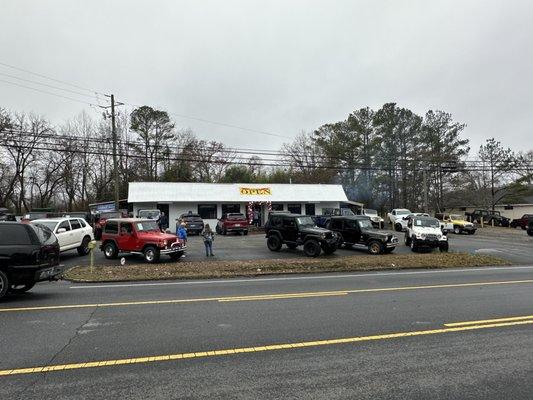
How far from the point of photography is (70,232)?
63.1 feet

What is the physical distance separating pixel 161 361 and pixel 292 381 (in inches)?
67.1

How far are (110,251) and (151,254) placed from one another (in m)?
2.29

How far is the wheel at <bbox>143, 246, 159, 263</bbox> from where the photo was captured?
17.8 meters

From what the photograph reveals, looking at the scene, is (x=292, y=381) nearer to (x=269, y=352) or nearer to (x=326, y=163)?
(x=269, y=352)

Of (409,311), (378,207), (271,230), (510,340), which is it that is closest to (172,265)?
(271,230)

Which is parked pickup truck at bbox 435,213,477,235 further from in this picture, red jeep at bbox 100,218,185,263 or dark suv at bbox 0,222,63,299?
dark suv at bbox 0,222,63,299

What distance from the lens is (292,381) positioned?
465 cm

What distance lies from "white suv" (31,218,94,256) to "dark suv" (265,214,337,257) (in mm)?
8956

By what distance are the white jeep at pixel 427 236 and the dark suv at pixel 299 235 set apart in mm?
5354

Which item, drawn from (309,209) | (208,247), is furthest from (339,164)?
(208,247)

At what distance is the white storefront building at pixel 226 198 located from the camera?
124ft

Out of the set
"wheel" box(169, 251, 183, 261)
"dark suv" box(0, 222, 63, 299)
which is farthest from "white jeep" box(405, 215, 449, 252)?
"dark suv" box(0, 222, 63, 299)

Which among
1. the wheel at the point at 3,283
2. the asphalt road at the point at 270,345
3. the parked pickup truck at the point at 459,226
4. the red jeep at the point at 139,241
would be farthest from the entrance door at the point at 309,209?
the wheel at the point at 3,283

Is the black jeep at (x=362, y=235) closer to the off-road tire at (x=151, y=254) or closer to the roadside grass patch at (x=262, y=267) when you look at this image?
the roadside grass patch at (x=262, y=267)
